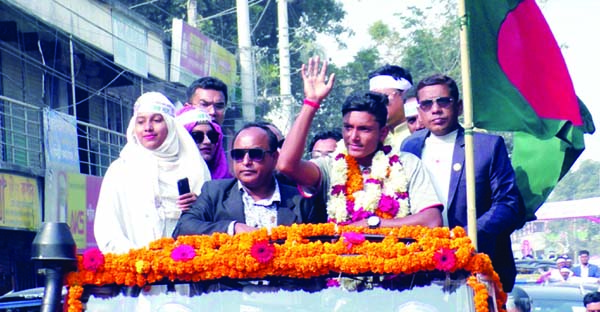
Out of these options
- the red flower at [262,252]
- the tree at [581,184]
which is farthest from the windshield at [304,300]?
the tree at [581,184]

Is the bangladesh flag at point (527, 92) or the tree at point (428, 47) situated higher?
the tree at point (428, 47)

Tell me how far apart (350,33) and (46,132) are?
1847 cm

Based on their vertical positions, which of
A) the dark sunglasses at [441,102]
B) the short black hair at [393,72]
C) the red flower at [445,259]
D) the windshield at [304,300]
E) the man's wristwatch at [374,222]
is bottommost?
the windshield at [304,300]

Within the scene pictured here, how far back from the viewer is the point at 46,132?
16906mm

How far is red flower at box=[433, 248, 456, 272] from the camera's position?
430 cm

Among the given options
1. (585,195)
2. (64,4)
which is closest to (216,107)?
(64,4)

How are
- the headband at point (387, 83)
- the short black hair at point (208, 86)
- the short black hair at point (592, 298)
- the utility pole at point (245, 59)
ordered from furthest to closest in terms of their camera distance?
1. the utility pole at point (245, 59)
2. the short black hair at point (592, 298)
3. the short black hair at point (208, 86)
4. the headband at point (387, 83)

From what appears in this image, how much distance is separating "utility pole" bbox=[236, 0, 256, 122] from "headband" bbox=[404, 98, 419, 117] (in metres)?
14.8

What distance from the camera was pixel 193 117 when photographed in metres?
6.85

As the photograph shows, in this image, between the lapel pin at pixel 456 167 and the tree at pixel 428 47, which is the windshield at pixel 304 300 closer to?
the lapel pin at pixel 456 167

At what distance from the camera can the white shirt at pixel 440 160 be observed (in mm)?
5602

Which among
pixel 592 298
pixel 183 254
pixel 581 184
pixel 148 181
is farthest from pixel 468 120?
pixel 581 184

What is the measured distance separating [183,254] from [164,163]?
4.66 ft

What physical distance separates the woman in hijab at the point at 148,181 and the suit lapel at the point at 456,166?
1.29 metres
